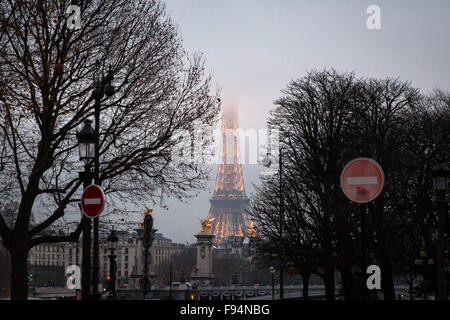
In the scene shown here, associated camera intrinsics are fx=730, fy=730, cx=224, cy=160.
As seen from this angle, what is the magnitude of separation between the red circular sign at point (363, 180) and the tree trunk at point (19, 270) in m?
14.6

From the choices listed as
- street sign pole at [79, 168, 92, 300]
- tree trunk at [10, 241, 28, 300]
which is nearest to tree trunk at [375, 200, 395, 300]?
tree trunk at [10, 241, 28, 300]

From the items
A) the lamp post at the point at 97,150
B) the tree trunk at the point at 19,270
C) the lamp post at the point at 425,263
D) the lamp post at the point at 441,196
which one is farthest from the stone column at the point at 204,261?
the lamp post at the point at 97,150

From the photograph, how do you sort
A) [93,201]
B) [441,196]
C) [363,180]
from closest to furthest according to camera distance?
[363,180]
[93,201]
[441,196]

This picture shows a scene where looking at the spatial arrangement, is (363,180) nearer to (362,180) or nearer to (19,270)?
(362,180)

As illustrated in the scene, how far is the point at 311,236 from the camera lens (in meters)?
42.8

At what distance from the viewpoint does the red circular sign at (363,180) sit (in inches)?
438

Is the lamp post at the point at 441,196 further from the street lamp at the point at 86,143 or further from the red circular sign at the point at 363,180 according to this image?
the street lamp at the point at 86,143

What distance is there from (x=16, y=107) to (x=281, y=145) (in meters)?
22.8

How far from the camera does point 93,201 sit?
51.1 ft

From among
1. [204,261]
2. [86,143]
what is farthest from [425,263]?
[204,261]

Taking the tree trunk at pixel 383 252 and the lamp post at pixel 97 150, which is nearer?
the lamp post at pixel 97 150

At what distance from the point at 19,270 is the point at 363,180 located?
15083 mm
